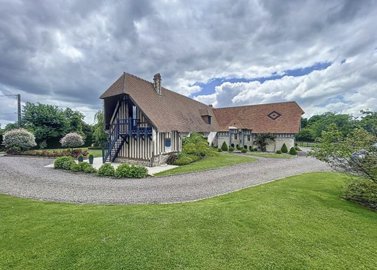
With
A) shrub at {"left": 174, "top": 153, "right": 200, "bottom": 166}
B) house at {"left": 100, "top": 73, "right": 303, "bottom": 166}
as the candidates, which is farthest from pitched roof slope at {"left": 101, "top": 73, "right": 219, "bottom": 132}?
shrub at {"left": 174, "top": 153, "right": 200, "bottom": 166}

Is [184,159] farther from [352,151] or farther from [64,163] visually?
[352,151]

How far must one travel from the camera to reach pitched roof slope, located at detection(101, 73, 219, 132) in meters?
15.3

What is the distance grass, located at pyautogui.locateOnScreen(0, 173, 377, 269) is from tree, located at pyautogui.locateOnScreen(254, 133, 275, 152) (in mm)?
19708

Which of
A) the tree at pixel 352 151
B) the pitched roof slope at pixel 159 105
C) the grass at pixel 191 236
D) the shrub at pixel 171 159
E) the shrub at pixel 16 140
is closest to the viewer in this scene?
the grass at pixel 191 236

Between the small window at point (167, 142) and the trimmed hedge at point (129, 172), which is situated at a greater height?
the small window at point (167, 142)

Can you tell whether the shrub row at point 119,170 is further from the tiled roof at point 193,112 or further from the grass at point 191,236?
the grass at point 191,236

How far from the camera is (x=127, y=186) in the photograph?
9.36 metres

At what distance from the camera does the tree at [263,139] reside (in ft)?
83.8

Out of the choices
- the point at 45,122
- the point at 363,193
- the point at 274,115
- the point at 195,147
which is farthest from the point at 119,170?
the point at 45,122

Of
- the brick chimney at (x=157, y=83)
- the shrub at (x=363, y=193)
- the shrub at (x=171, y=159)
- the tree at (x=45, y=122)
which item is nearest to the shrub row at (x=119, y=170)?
the shrub at (x=171, y=159)

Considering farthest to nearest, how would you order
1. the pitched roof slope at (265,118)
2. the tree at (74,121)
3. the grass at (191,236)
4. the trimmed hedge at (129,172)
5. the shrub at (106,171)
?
1. the tree at (74,121)
2. the pitched roof slope at (265,118)
3. the shrub at (106,171)
4. the trimmed hedge at (129,172)
5. the grass at (191,236)

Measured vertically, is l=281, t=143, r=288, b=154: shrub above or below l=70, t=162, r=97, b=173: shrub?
above

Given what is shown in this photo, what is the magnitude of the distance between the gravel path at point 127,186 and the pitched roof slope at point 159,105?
5639 mm

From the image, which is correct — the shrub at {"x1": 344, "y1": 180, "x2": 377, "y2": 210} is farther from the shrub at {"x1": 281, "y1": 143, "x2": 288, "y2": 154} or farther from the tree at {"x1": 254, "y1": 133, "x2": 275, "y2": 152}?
the tree at {"x1": 254, "y1": 133, "x2": 275, "y2": 152}
